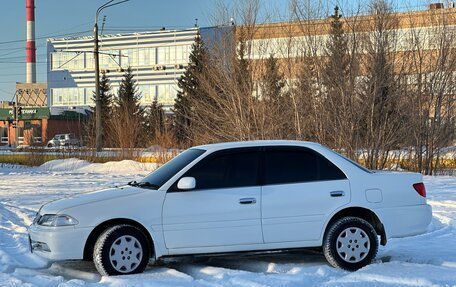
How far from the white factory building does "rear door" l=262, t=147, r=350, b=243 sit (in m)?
61.0

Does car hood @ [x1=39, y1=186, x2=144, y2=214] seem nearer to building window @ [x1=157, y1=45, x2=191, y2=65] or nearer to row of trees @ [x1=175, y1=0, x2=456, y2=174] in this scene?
row of trees @ [x1=175, y1=0, x2=456, y2=174]

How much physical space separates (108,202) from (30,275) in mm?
1218

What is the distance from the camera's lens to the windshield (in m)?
6.73

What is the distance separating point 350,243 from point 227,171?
171 centimetres

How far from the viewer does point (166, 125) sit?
1012 inches

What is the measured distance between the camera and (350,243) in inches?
265

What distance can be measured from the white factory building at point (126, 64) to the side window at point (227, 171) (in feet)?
200

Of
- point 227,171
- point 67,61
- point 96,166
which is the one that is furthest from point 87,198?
point 67,61

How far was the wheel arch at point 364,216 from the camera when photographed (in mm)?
6773

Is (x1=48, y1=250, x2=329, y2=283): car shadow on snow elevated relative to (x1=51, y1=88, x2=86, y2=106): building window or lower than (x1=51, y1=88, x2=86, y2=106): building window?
lower

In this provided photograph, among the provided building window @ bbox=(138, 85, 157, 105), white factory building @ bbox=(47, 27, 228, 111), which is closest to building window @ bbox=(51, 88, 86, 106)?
white factory building @ bbox=(47, 27, 228, 111)

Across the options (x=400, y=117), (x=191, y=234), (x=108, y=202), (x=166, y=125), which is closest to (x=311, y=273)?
(x=191, y=234)

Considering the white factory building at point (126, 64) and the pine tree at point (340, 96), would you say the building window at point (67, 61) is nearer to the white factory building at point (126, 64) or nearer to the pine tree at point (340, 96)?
the white factory building at point (126, 64)

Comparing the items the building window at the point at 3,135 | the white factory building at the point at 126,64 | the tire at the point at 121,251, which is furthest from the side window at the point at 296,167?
the building window at the point at 3,135
